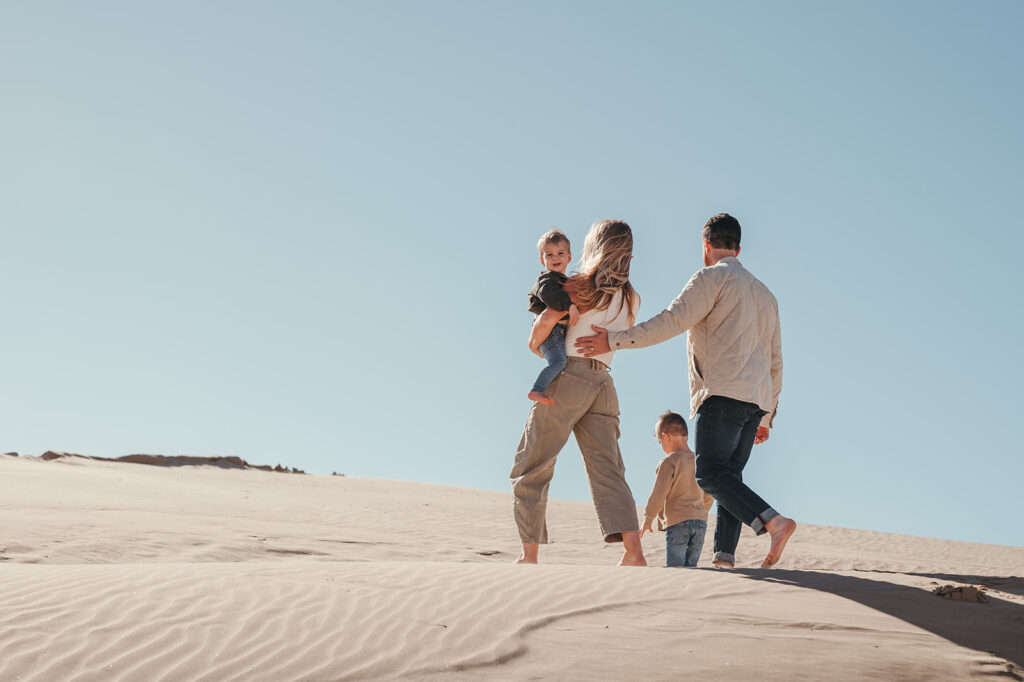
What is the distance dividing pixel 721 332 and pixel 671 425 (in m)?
1.50

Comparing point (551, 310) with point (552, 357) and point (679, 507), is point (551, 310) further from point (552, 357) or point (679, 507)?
point (679, 507)

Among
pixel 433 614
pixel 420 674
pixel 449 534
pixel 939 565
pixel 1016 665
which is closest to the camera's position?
pixel 420 674

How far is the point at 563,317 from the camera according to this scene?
5777mm

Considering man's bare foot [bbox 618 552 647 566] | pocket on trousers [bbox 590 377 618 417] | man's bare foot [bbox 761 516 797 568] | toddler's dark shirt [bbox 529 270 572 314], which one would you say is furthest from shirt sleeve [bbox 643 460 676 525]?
toddler's dark shirt [bbox 529 270 572 314]

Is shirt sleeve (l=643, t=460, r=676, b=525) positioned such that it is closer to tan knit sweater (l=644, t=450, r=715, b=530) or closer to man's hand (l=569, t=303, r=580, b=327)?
tan knit sweater (l=644, t=450, r=715, b=530)

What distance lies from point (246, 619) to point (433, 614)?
81cm

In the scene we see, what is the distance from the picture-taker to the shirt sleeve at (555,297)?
5668 millimetres

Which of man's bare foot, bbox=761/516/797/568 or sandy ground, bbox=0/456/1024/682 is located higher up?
man's bare foot, bbox=761/516/797/568

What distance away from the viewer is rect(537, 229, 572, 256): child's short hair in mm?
5859

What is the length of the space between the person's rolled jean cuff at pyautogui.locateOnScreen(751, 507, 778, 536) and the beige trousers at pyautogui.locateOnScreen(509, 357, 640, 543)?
2.90 feet

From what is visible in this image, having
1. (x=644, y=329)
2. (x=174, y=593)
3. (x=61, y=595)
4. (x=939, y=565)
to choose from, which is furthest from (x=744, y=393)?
(x=939, y=565)

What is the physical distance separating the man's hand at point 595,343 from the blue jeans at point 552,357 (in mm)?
111

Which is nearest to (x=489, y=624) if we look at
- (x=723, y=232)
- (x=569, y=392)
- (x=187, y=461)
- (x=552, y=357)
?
(x=569, y=392)

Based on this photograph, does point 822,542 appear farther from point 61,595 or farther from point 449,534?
point 61,595
